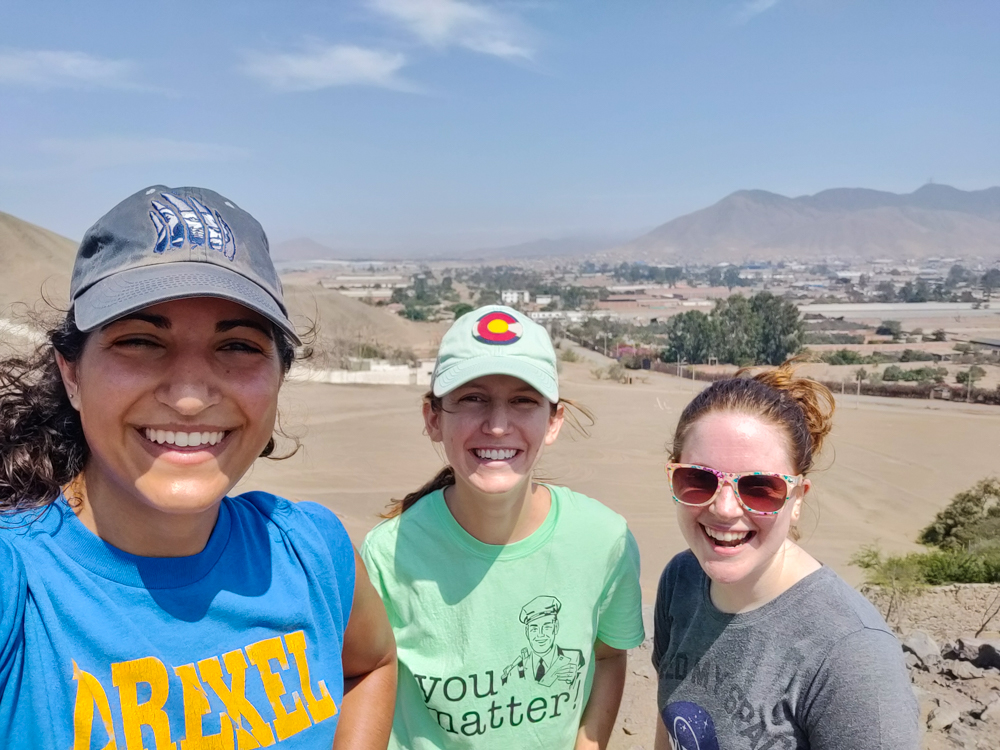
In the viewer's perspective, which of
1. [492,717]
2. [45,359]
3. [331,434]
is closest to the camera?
[45,359]

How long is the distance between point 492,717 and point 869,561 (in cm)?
993

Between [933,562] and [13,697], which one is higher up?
[13,697]

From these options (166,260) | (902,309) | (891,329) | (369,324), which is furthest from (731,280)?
(166,260)

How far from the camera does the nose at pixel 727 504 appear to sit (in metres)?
2.01

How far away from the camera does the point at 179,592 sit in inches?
59.2

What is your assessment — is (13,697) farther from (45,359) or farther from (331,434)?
(331,434)

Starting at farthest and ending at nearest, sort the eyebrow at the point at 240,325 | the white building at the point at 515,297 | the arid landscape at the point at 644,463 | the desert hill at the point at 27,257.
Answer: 1. the white building at the point at 515,297
2. the desert hill at the point at 27,257
3. the arid landscape at the point at 644,463
4. the eyebrow at the point at 240,325

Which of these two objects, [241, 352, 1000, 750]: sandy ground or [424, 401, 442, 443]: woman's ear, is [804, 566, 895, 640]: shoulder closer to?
[424, 401, 442, 443]: woman's ear

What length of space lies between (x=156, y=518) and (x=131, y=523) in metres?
0.05

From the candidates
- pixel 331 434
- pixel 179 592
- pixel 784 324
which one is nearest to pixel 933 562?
pixel 179 592

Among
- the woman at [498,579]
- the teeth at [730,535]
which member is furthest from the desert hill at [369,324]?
the teeth at [730,535]

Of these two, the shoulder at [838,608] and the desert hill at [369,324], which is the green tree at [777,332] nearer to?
the desert hill at [369,324]

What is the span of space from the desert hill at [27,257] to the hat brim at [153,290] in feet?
164

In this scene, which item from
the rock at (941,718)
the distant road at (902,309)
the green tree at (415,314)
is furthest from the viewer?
the distant road at (902,309)
